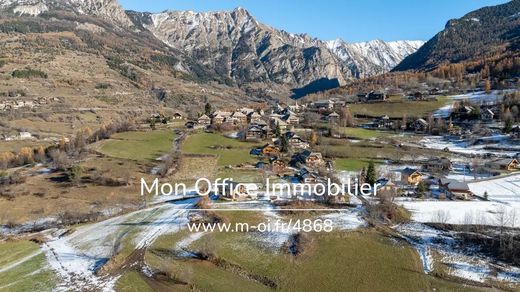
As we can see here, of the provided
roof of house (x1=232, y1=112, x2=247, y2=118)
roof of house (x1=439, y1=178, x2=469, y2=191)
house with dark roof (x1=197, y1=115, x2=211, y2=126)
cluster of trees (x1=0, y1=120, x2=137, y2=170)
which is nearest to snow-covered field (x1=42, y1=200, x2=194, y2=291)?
cluster of trees (x1=0, y1=120, x2=137, y2=170)

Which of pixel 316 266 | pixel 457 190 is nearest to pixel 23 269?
pixel 316 266

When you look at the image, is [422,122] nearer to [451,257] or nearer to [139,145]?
[139,145]

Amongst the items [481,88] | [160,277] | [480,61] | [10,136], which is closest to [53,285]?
[160,277]

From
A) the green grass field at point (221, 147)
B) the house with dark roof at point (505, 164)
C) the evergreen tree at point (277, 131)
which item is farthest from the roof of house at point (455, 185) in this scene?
the evergreen tree at point (277, 131)

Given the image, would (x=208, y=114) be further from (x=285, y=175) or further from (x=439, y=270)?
(x=439, y=270)

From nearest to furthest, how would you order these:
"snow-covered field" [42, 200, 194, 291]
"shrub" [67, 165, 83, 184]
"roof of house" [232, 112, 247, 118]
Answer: "snow-covered field" [42, 200, 194, 291] → "shrub" [67, 165, 83, 184] → "roof of house" [232, 112, 247, 118]

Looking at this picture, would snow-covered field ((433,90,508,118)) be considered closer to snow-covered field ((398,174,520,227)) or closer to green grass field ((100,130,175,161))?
snow-covered field ((398,174,520,227))
